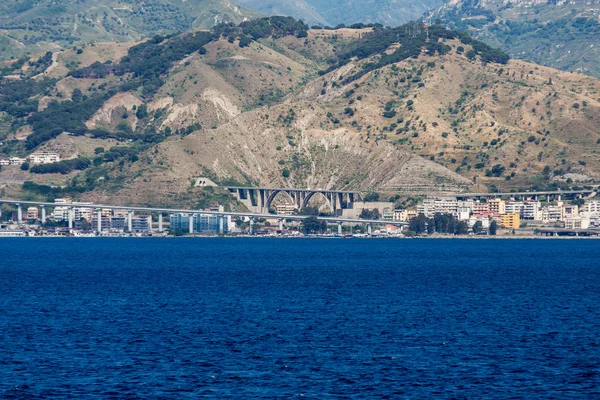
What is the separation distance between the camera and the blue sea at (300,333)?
52.2 metres

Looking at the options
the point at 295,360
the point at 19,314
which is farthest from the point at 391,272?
the point at 295,360

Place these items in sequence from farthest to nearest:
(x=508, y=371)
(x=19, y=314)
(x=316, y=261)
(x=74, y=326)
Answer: (x=316, y=261) < (x=19, y=314) < (x=74, y=326) < (x=508, y=371)

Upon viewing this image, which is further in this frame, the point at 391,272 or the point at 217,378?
the point at 391,272

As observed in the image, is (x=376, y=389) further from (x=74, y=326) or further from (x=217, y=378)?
(x=74, y=326)

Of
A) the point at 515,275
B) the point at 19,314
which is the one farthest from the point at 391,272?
the point at 19,314

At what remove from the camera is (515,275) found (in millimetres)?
120500

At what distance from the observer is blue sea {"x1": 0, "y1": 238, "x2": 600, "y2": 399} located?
52.2 meters

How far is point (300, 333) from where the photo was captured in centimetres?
6825

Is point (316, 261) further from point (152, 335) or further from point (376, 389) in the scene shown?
point (376, 389)

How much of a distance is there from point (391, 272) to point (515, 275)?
12580 mm

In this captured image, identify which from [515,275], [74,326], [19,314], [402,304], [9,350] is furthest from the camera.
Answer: [515,275]

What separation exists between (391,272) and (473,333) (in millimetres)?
55439

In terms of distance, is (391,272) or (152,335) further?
(391,272)

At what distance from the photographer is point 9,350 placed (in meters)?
61.2
